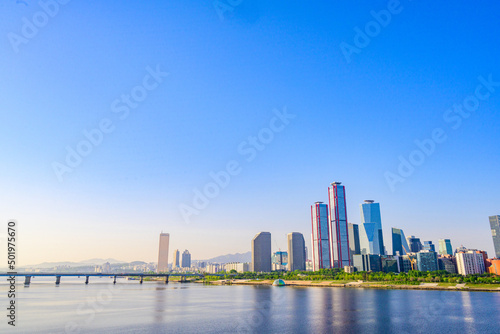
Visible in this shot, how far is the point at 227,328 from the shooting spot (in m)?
46.7

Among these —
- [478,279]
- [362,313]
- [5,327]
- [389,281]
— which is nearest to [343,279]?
[389,281]

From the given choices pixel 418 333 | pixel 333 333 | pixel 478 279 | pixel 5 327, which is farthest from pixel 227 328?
pixel 478 279

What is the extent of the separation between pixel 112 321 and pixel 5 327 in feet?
46.6

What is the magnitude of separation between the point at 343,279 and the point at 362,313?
124 m

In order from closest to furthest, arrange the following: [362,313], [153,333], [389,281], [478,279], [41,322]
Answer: [153,333], [41,322], [362,313], [478,279], [389,281]

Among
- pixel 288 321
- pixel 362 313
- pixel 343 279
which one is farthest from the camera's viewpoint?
pixel 343 279

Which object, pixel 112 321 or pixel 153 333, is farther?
pixel 112 321

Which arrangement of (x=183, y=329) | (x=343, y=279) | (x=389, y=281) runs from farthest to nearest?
1. (x=343, y=279)
2. (x=389, y=281)
3. (x=183, y=329)

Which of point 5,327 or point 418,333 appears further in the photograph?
point 5,327

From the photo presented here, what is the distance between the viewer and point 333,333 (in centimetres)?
4331

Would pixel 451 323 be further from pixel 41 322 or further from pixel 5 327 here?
pixel 5 327

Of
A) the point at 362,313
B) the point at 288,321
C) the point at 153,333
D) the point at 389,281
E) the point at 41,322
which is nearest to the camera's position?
the point at 153,333

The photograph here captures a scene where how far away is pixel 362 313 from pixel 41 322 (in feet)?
177

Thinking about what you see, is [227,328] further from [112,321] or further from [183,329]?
[112,321]
